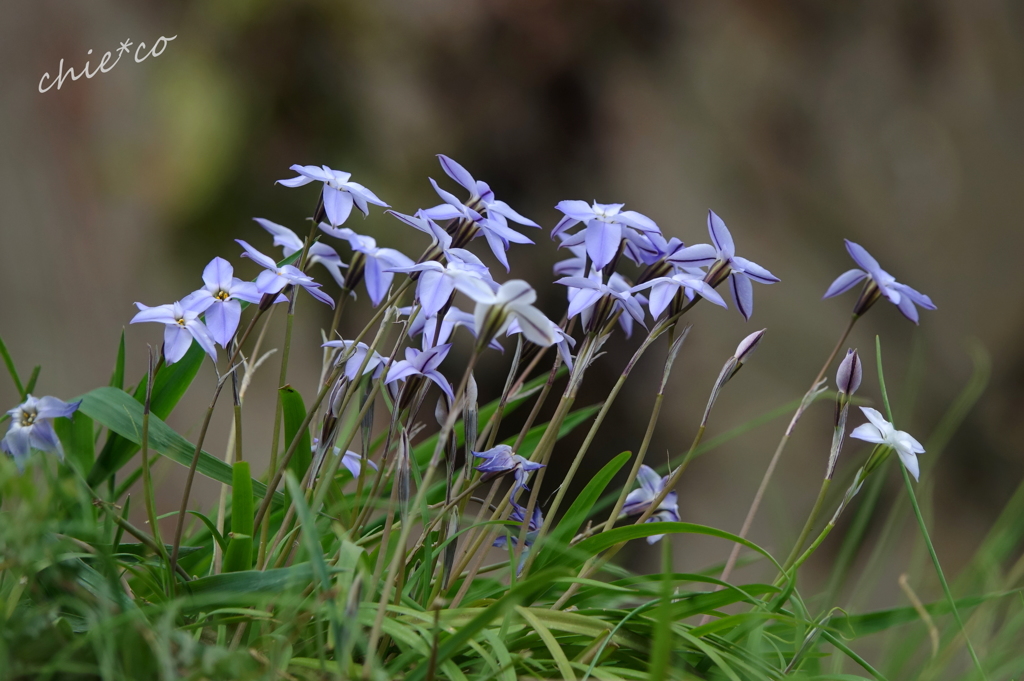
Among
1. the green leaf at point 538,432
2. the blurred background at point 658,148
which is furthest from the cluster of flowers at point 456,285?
the blurred background at point 658,148

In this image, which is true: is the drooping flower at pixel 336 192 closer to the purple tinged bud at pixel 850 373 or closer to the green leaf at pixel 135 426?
the green leaf at pixel 135 426

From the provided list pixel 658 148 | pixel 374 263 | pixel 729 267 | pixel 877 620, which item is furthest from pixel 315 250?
pixel 658 148

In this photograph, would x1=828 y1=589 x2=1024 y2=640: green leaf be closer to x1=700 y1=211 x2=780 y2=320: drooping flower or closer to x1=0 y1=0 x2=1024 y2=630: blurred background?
x1=700 y1=211 x2=780 y2=320: drooping flower

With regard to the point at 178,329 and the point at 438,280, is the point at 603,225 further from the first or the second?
the point at 178,329

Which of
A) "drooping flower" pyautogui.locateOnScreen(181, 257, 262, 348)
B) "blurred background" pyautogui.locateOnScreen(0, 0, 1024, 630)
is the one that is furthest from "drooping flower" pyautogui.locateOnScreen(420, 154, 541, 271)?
"blurred background" pyautogui.locateOnScreen(0, 0, 1024, 630)

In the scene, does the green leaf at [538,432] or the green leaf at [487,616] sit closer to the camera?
the green leaf at [487,616]
